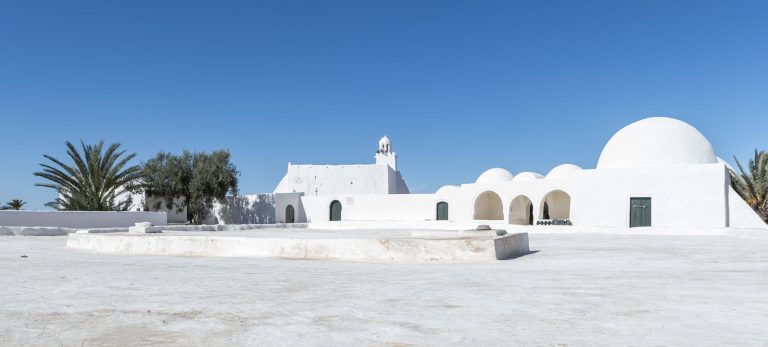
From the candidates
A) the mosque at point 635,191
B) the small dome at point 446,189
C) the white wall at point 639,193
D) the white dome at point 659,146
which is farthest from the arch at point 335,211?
the white dome at point 659,146

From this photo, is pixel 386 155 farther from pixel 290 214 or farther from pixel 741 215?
pixel 741 215

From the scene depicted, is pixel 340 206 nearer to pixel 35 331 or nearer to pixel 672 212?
pixel 672 212

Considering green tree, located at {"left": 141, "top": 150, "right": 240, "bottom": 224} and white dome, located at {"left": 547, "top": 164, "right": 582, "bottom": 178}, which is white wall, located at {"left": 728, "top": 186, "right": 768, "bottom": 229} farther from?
green tree, located at {"left": 141, "top": 150, "right": 240, "bottom": 224}

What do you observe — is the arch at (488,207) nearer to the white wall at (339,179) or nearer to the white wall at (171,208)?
the white wall at (339,179)

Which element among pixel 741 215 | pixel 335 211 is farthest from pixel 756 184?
pixel 335 211

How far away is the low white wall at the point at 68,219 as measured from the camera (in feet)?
63.0

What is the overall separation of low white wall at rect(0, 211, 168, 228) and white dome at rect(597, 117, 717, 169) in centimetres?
2062

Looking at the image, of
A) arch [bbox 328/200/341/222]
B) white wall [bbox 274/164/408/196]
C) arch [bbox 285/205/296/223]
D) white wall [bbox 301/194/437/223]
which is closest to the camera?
white wall [bbox 301/194/437/223]

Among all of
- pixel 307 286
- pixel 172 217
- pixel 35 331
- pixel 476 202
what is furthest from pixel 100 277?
pixel 172 217

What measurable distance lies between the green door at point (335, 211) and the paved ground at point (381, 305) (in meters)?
29.3

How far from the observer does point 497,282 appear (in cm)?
584

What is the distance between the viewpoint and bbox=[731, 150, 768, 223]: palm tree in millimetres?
22703

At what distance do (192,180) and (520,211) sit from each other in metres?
19.4

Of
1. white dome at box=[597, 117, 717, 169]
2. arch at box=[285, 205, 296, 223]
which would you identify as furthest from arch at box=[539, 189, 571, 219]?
arch at box=[285, 205, 296, 223]
